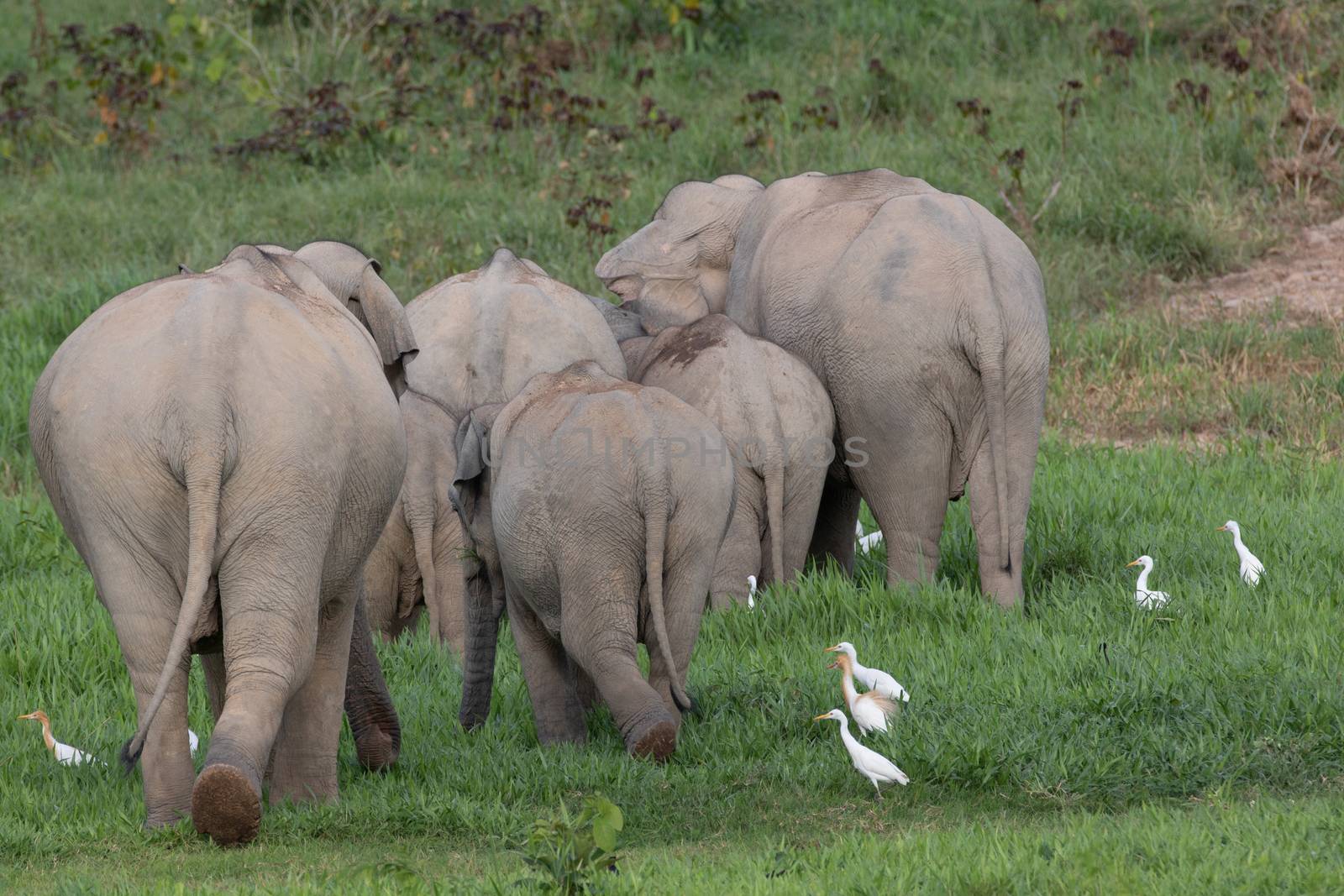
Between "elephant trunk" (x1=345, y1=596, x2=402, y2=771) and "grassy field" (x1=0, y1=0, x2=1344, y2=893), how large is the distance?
94mm

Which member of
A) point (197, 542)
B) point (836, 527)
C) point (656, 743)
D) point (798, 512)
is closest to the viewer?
point (197, 542)

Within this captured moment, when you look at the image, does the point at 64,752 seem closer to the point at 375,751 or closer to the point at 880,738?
the point at 375,751

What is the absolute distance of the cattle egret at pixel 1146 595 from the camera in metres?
7.28

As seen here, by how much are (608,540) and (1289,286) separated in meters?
8.22

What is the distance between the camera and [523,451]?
6.25 metres

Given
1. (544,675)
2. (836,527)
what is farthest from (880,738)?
(836,527)

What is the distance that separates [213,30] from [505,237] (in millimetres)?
4261

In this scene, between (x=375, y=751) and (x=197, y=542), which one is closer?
(x=197, y=542)

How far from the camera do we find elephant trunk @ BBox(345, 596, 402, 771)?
619cm

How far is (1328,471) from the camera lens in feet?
30.7

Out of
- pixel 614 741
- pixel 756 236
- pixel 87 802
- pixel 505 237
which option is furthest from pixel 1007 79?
pixel 87 802

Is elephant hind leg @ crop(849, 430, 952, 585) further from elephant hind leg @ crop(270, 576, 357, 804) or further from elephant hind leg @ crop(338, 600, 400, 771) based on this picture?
elephant hind leg @ crop(270, 576, 357, 804)

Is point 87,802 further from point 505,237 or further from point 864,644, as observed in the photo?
point 505,237

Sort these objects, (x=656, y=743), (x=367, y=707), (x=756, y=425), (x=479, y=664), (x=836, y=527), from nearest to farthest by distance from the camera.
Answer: (x=656, y=743), (x=367, y=707), (x=479, y=664), (x=756, y=425), (x=836, y=527)
